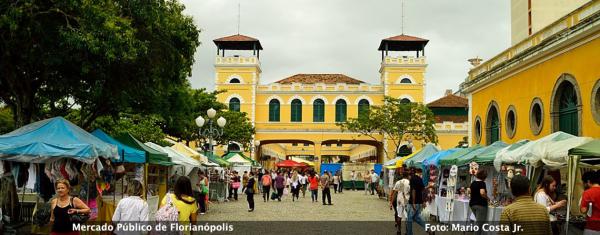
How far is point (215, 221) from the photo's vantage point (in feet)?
56.1

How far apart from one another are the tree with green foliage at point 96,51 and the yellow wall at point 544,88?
30.1ft

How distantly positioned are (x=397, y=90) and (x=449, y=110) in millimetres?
5001

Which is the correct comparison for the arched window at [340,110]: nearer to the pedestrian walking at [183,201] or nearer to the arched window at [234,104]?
the arched window at [234,104]

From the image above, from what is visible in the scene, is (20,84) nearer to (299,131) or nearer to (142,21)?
(142,21)

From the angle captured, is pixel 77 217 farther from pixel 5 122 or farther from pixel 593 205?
pixel 5 122

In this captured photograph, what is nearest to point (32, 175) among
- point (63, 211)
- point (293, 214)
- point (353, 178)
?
point (63, 211)

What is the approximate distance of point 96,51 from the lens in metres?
11.5

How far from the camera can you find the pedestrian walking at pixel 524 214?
596 centimetres

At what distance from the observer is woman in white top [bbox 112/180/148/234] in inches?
304

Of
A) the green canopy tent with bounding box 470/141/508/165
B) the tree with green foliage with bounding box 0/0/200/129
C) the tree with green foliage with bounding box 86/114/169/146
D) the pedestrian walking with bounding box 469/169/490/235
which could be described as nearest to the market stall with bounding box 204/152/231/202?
the tree with green foliage with bounding box 86/114/169/146

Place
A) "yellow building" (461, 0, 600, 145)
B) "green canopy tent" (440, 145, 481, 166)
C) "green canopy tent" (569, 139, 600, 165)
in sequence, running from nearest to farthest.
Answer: "green canopy tent" (569, 139, 600, 165), "yellow building" (461, 0, 600, 145), "green canopy tent" (440, 145, 481, 166)

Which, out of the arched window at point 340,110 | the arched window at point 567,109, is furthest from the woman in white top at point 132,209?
the arched window at point 340,110

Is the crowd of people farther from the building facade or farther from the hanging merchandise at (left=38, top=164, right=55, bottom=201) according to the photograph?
the building facade

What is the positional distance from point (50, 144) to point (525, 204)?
23.3ft
